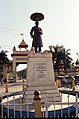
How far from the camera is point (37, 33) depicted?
494 inches

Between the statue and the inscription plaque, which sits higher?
the statue

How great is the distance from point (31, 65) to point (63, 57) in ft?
100

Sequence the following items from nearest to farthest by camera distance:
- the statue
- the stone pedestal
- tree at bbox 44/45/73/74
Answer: the stone pedestal → the statue → tree at bbox 44/45/73/74

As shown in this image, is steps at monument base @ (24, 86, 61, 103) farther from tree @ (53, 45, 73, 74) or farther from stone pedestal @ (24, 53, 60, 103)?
tree @ (53, 45, 73, 74)

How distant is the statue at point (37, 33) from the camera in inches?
494

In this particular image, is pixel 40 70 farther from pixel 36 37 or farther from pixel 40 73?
pixel 36 37

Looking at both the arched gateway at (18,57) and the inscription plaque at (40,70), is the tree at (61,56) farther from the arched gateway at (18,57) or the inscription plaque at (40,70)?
the inscription plaque at (40,70)

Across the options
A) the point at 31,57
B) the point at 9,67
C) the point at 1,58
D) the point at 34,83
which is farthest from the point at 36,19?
the point at 9,67

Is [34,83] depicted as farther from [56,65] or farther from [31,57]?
[56,65]

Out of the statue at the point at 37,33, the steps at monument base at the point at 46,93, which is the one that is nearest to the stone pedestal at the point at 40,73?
the steps at monument base at the point at 46,93

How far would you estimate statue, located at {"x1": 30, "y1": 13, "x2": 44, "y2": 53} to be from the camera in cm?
1254

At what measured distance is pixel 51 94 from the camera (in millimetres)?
11656

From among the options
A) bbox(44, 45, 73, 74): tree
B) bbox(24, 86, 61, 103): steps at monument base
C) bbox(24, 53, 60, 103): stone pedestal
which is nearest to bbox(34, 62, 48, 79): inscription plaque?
bbox(24, 53, 60, 103): stone pedestal

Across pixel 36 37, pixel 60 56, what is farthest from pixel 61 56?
pixel 36 37
